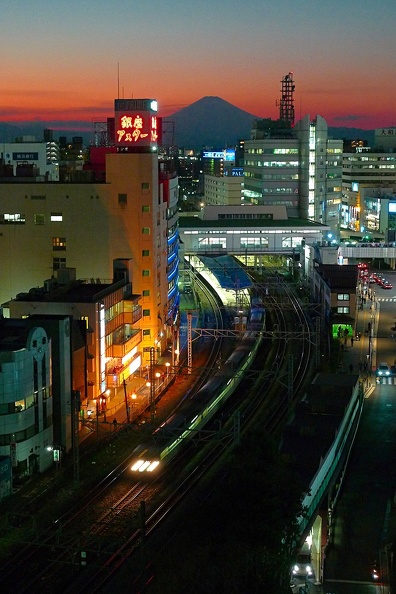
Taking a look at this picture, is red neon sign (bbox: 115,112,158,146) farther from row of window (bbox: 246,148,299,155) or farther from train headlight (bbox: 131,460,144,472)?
row of window (bbox: 246,148,299,155)

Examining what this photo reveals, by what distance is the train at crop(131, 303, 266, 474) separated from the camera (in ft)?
55.9

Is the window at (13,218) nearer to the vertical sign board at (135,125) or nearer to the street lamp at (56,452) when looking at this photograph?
the vertical sign board at (135,125)

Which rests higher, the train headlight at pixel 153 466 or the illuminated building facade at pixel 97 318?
the illuminated building facade at pixel 97 318

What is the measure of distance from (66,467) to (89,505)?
1972 mm

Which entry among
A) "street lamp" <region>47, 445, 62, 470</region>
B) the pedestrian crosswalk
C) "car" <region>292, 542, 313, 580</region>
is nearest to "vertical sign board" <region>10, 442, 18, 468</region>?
"street lamp" <region>47, 445, 62, 470</region>

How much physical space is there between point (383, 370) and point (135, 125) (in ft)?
31.4

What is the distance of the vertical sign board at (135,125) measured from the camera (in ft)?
83.5

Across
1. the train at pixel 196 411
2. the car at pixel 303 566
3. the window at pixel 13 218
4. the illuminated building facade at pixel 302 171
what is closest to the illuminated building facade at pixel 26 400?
the train at pixel 196 411

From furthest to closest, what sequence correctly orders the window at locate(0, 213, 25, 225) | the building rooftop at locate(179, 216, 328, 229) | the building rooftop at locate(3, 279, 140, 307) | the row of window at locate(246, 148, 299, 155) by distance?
1. the row of window at locate(246, 148, 299, 155)
2. the building rooftop at locate(179, 216, 328, 229)
3. the window at locate(0, 213, 25, 225)
4. the building rooftop at locate(3, 279, 140, 307)

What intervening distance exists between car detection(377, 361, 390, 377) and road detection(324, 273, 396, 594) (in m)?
1.67

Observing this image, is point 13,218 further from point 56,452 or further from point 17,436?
point 17,436

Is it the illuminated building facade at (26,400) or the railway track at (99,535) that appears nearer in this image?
the railway track at (99,535)

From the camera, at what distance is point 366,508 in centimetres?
1609

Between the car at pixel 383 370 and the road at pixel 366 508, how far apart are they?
65.7 inches
